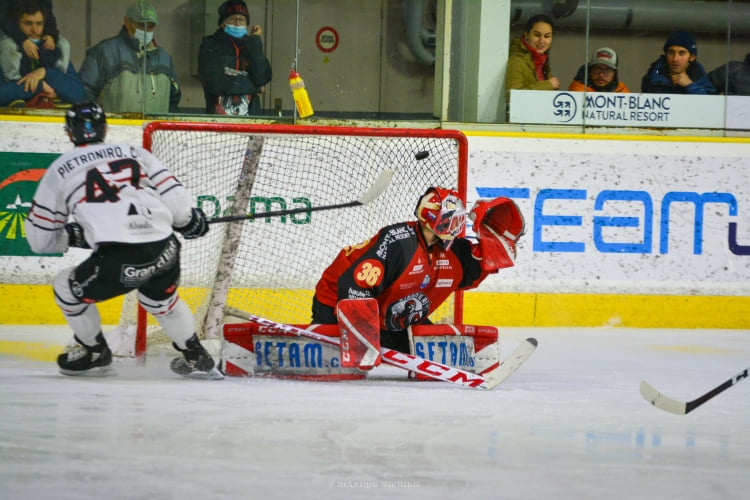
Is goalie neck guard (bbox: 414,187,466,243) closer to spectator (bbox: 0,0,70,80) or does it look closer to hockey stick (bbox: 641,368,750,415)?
hockey stick (bbox: 641,368,750,415)

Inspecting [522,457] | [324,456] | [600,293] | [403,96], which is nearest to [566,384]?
[522,457]

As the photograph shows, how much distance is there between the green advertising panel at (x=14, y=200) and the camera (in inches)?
221

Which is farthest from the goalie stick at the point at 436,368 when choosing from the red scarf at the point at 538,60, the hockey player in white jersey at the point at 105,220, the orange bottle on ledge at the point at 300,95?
the red scarf at the point at 538,60

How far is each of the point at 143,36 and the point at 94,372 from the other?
2540 millimetres

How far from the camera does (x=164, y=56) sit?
5.90 metres

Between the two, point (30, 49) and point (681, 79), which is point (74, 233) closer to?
point (30, 49)

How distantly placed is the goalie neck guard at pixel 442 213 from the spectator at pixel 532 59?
243 centimetres

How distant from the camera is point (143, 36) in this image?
5875mm

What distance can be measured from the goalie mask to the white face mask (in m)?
2.57

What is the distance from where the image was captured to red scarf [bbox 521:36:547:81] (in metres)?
6.29

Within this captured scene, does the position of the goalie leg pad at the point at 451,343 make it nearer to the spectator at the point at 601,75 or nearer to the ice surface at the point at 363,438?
the ice surface at the point at 363,438

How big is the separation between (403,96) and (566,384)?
263 cm

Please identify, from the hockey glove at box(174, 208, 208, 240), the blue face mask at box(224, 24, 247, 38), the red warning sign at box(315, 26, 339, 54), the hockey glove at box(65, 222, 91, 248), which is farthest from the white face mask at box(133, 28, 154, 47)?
the hockey glove at box(65, 222, 91, 248)

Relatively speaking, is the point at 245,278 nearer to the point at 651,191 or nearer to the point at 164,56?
the point at 164,56
